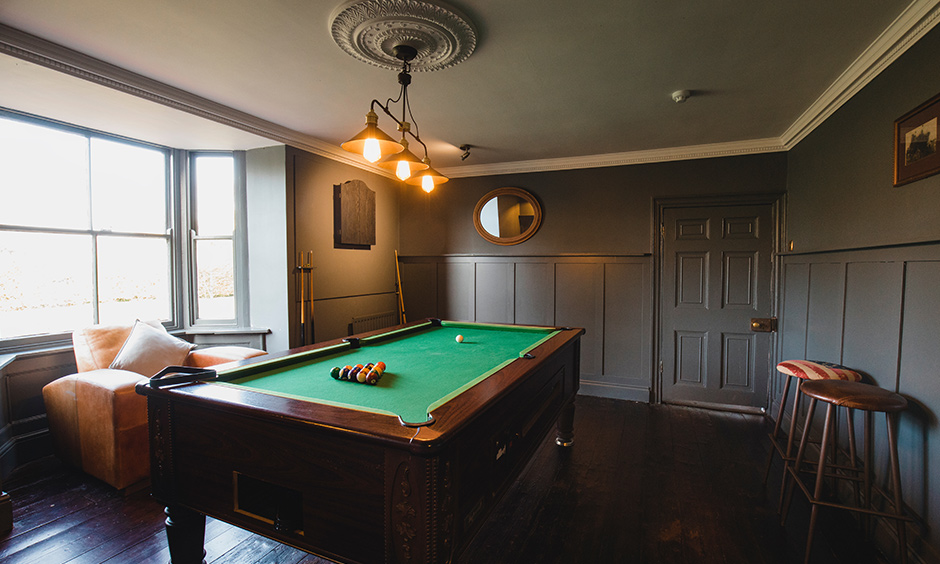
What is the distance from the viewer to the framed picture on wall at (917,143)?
178cm

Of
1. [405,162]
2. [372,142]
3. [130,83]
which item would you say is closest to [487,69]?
[405,162]

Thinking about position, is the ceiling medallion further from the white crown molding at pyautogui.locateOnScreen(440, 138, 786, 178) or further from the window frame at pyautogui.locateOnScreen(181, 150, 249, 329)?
the white crown molding at pyautogui.locateOnScreen(440, 138, 786, 178)

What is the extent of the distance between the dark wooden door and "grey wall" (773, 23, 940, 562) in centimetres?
68

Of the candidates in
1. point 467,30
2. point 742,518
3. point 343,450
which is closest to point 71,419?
point 343,450

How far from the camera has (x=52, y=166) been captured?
2975 millimetres

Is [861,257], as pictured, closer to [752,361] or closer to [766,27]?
[766,27]

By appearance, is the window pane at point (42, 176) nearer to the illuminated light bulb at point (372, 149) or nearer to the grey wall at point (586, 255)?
the illuminated light bulb at point (372, 149)

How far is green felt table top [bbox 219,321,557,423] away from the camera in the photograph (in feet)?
5.07

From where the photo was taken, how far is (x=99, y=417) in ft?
8.09

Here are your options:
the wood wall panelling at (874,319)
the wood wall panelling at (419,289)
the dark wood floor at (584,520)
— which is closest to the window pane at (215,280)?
the dark wood floor at (584,520)

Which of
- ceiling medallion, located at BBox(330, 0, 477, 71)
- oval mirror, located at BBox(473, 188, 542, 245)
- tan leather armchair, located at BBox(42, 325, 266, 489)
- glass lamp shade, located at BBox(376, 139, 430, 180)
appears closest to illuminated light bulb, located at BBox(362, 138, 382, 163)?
glass lamp shade, located at BBox(376, 139, 430, 180)

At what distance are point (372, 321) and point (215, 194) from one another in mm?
1946

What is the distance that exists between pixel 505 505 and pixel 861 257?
2.46 meters

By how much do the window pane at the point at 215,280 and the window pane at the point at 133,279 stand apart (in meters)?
0.24
